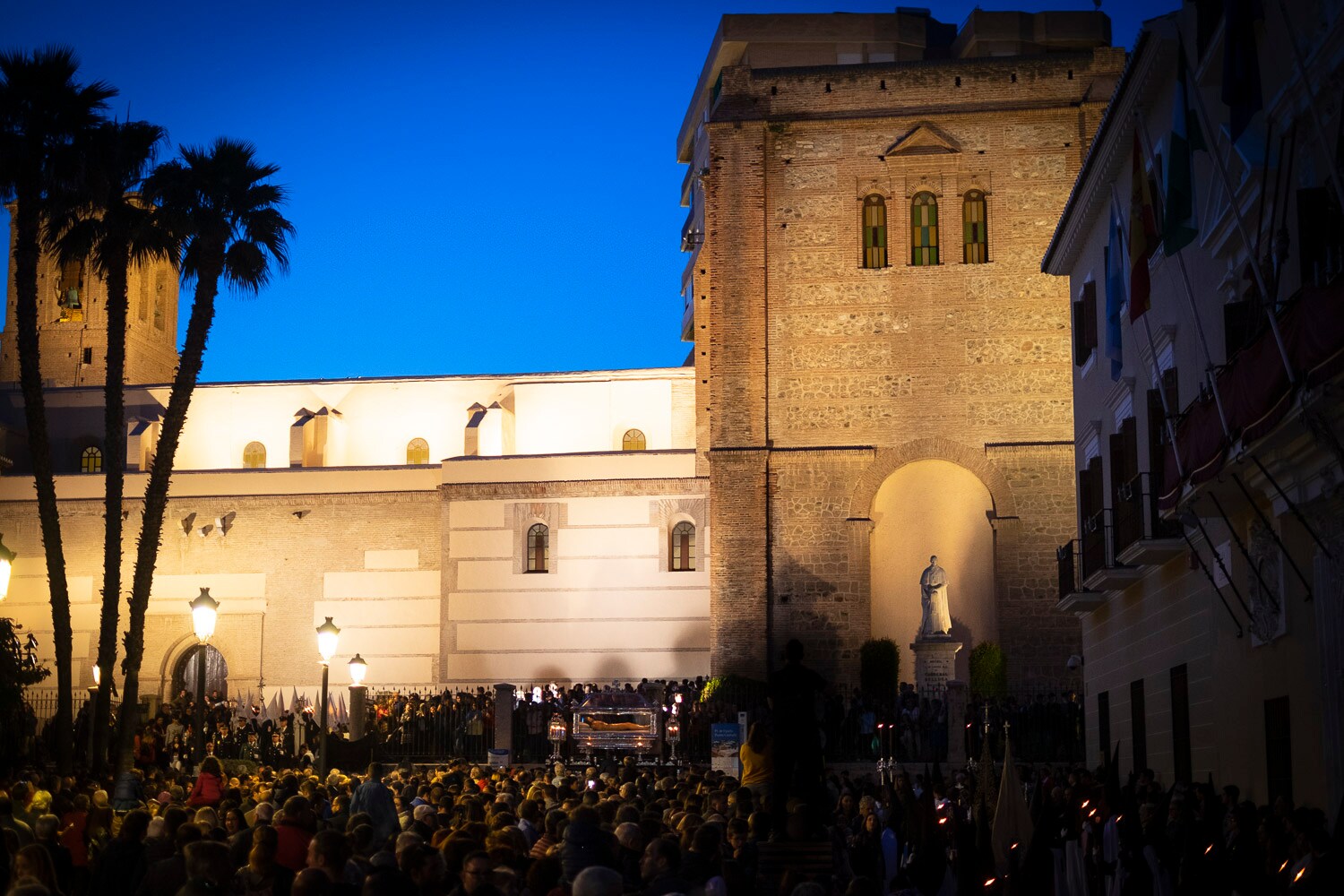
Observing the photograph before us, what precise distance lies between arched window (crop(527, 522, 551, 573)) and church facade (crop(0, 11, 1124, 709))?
84 mm

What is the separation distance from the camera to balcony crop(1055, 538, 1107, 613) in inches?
1044

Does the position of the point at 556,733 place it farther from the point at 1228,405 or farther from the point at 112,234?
the point at 1228,405

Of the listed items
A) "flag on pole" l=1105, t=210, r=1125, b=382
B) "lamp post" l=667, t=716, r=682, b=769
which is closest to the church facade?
"lamp post" l=667, t=716, r=682, b=769

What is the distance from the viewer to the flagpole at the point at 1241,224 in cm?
1389

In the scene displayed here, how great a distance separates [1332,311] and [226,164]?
2225 centimetres

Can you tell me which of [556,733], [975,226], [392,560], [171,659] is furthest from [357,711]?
[975,226]

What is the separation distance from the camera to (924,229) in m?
40.1

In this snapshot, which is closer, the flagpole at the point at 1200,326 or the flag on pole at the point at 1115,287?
the flagpole at the point at 1200,326

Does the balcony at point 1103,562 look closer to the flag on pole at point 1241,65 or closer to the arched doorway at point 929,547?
the flag on pole at point 1241,65

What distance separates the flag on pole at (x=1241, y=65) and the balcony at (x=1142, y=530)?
5874 mm

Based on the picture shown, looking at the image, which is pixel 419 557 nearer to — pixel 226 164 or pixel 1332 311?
pixel 226 164

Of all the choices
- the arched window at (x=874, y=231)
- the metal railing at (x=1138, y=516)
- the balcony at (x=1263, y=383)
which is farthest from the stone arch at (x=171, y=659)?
the balcony at (x=1263, y=383)

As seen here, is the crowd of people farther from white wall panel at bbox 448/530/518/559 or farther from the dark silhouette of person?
white wall panel at bbox 448/530/518/559

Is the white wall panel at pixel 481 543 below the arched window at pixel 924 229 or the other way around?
below
